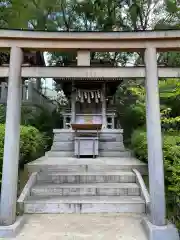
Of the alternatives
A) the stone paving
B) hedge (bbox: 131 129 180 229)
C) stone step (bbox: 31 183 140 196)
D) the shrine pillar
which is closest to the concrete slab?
the stone paving

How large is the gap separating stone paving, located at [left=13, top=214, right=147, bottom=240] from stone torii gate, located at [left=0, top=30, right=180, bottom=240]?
265 mm

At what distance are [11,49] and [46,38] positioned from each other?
2.33 ft

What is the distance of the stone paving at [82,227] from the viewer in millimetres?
3789

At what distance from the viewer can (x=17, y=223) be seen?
4.00 metres

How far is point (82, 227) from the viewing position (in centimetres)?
411

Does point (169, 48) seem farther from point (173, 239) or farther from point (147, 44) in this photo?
point (173, 239)

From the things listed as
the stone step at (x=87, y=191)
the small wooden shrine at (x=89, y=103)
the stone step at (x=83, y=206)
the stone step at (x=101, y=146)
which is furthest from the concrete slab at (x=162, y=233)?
the small wooden shrine at (x=89, y=103)

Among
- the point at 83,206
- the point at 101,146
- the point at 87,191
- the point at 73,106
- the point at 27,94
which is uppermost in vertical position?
the point at 27,94

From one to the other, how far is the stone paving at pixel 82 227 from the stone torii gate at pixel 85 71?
265 millimetres

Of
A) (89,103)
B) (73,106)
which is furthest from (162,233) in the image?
(89,103)

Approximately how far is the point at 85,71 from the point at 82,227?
2917 millimetres

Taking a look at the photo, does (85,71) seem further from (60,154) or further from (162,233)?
(60,154)

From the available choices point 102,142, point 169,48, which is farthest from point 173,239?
point 102,142

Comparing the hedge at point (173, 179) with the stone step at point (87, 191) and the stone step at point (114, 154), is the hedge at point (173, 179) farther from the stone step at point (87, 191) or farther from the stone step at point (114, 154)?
the stone step at point (114, 154)
